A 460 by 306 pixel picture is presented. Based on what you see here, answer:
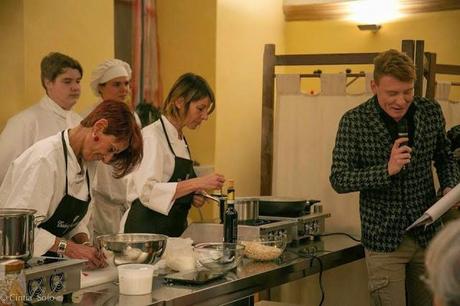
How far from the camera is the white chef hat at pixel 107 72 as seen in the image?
4246 mm

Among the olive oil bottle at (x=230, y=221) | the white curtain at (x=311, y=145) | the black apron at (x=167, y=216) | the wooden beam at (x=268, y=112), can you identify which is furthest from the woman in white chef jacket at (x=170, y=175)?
the wooden beam at (x=268, y=112)

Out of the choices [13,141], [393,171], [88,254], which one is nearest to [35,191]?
[88,254]

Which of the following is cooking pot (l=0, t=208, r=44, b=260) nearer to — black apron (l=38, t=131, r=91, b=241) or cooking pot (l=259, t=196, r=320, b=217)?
black apron (l=38, t=131, r=91, b=241)

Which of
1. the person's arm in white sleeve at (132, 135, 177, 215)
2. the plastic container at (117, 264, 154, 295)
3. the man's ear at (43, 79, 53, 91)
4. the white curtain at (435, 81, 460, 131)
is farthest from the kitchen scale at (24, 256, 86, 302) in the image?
the white curtain at (435, 81, 460, 131)

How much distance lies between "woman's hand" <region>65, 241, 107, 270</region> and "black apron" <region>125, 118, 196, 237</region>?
627 mm

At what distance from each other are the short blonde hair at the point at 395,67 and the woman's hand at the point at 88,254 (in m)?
1.42

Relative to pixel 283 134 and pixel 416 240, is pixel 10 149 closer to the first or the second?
pixel 283 134

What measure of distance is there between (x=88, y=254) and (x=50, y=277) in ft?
1.32

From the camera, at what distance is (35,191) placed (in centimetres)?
266

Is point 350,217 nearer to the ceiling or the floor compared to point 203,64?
nearer to the floor

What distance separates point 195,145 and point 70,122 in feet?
4.98

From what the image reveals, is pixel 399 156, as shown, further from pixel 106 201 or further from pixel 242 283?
pixel 106 201

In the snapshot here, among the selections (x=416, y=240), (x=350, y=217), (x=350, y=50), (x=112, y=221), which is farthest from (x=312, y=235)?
(x=350, y=50)

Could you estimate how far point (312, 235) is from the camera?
155 inches
